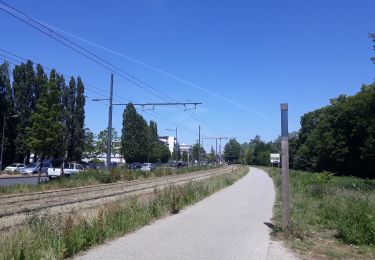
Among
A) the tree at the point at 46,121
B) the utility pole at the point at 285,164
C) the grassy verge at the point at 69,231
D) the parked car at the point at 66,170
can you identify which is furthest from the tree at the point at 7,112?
the utility pole at the point at 285,164

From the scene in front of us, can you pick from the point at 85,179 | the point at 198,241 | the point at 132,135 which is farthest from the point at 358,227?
the point at 132,135

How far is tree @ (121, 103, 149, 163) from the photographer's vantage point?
109 metres

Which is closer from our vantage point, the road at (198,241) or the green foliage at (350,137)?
the road at (198,241)

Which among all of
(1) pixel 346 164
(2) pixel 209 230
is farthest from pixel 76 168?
(1) pixel 346 164

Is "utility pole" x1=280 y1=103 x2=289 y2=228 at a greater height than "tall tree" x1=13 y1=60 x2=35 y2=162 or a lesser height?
lesser

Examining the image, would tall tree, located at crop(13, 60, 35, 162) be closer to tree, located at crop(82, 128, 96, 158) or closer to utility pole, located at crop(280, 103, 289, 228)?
tree, located at crop(82, 128, 96, 158)

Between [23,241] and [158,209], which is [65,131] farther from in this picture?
[23,241]

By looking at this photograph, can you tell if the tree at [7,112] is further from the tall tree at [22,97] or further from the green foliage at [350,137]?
the green foliage at [350,137]

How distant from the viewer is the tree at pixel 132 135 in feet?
359

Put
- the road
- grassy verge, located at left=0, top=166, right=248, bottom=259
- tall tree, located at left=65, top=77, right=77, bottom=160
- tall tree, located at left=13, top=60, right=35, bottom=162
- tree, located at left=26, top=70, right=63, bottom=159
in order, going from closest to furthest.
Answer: grassy verge, located at left=0, top=166, right=248, bottom=259, the road, tree, located at left=26, top=70, right=63, bottom=159, tall tree, located at left=13, top=60, right=35, bottom=162, tall tree, located at left=65, top=77, right=77, bottom=160

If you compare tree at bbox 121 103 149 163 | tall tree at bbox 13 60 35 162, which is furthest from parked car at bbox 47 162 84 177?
tree at bbox 121 103 149 163

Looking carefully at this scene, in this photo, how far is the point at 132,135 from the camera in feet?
360

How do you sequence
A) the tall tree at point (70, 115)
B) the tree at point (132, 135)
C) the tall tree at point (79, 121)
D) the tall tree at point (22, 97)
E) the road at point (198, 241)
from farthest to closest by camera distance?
the tree at point (132, 135) < the tall tree at point (79, 121) < the tall tree at point (70, 115) < the tall tree at point (22, 97) < the road at point (198, 241)

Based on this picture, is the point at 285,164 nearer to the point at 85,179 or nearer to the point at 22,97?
the point at 85,179
